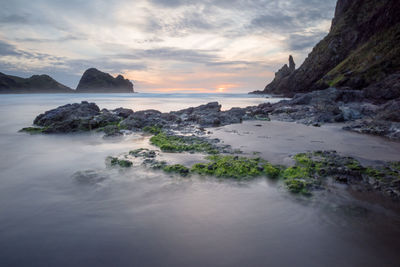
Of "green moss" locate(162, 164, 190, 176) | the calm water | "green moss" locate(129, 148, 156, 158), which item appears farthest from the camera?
"green moss" locate(129, 148, 156, 158)

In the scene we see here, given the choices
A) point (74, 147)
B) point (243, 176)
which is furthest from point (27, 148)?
point (243, 176)

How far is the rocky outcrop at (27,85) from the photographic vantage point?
11705 cm

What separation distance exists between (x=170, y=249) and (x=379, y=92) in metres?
31.9

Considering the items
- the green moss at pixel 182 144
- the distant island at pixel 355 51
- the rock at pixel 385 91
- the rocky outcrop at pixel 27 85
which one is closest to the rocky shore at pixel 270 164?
the green moss at pixel 182 144

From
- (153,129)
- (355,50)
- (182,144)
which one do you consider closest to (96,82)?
(355,50)

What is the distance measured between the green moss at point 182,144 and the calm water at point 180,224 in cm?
287

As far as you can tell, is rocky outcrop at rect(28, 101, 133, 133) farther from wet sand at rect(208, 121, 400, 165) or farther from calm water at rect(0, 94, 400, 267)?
wet sand at rect(208, 121, 400, 165)

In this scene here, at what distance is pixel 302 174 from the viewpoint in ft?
20.8

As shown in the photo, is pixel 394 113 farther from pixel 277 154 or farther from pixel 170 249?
pixel 170 249

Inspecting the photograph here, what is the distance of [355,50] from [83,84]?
166743 mm

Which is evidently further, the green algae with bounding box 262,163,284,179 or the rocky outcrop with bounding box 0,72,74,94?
the rocky outcrop with bounding box 0,72,74,94

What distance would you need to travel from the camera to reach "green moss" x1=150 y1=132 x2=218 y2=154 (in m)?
9.53

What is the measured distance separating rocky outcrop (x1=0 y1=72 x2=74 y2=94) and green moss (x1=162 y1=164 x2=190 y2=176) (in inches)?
5737

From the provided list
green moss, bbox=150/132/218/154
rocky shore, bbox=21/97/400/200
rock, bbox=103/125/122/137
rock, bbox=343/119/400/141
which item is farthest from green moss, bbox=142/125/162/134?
rock, bbox=343/119/400/141
